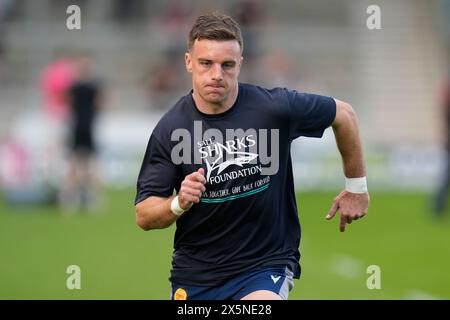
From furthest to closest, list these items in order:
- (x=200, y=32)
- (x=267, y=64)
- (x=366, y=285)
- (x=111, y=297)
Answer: (x=267, y=64) → (x=366, y=285) → (x=111, y=297) → (x=200, y=32)

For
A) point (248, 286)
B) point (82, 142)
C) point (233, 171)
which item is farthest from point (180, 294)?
point (82, 142)

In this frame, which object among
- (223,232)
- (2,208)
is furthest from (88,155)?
(223,232)

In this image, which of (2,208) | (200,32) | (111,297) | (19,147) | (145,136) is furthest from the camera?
(145,136)

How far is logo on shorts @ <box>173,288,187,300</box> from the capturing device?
6689 millimetres

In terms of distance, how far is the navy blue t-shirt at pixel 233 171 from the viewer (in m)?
6.54

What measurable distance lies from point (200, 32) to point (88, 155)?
45.7 ft

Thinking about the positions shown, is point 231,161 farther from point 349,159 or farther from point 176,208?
point 349,159

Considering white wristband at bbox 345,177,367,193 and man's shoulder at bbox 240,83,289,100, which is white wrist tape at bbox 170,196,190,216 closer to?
man's shoulder at bbox 240,83,289,100

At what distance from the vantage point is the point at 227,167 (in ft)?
21.5

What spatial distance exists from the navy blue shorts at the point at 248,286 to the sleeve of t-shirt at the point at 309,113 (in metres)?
0.88

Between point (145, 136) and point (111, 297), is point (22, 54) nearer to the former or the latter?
point (145, 136)

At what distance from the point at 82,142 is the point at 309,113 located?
13750mm

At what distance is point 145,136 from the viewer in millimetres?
23797

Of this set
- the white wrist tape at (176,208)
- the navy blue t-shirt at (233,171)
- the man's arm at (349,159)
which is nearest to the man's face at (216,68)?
the navy blue t-shirt at (233,171)
